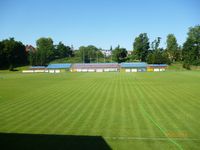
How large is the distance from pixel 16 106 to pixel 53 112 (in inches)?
161

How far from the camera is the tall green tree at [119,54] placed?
14425 centimetres

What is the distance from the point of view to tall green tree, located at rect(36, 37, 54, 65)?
13725cm

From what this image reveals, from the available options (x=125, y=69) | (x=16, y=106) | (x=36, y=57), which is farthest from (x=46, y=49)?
(x=16, y=106)

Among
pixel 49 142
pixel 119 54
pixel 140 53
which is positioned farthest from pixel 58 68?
pixel 49 142

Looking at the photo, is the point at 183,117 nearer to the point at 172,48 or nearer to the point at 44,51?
the point at 172,48

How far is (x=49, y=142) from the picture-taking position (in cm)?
1044

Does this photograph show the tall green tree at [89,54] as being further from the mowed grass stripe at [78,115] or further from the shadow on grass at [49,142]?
the shadow on grass at [49,142]

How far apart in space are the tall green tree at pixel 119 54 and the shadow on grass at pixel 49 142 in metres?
134

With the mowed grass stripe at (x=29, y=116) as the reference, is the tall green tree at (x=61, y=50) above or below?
above

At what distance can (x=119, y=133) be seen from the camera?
11.6 metres

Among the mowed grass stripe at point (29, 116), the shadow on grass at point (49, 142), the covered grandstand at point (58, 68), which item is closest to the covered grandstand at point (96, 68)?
the covered grandstand at point (58, 68)

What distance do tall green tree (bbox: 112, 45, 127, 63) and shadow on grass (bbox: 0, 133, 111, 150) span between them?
134 metres

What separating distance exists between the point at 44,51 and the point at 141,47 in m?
57.5

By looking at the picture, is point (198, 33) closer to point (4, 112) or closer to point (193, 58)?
point (193, 58)
